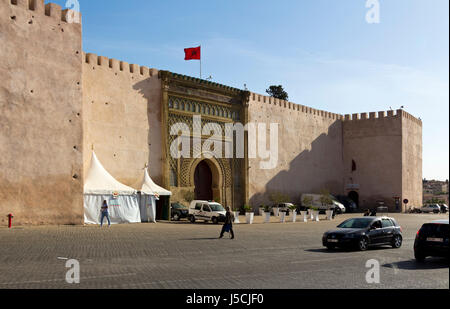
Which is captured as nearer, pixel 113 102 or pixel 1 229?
pixel 1 229

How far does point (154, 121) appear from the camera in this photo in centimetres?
2909

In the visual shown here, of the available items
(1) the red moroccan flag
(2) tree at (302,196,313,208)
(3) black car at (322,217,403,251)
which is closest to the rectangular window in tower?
(1) the red moroccan flag

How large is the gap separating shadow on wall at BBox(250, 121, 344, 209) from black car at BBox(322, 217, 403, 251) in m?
21.0

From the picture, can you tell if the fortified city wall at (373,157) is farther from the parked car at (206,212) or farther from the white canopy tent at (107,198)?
the white canopy tent at (107,198)

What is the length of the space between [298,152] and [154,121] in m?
15.9

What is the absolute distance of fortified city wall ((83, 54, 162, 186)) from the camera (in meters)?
25.6

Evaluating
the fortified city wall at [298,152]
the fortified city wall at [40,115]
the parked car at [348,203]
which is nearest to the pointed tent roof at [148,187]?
the fortified city wall at [40,115]

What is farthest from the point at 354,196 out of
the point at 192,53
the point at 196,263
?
the point at 196,263

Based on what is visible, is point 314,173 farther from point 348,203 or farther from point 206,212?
point 206,212

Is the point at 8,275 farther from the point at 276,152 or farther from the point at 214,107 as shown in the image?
the point at 276,152

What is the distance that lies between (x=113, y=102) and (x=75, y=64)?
5222mm

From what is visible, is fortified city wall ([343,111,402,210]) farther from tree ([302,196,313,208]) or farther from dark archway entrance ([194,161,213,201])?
dark archway entrance ([194,161,213,201])
